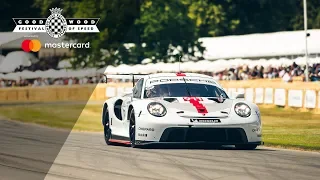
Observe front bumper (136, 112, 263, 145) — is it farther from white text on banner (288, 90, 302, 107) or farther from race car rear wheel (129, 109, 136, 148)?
white text on banner (288, 90, 302, 107)

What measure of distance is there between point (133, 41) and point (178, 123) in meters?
62.4

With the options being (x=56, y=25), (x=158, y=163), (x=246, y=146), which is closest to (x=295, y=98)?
(x=246, y=146)

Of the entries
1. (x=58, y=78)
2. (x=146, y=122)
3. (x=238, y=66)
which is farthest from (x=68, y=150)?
(x=58, y=78)

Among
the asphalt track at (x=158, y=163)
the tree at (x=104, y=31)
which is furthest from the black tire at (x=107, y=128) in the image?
the tree at (x=104, y=31)

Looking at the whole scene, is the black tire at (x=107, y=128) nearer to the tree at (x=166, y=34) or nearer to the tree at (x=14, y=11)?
the tree at (x=166, y=34)

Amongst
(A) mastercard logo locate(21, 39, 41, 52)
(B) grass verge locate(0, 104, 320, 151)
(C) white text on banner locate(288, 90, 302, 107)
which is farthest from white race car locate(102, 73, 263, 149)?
(A) mastercard logo locate(21, 39, 41, 52)

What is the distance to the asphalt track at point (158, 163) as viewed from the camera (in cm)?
1092

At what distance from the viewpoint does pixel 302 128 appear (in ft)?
80.1

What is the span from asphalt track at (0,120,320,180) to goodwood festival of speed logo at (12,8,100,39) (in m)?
56.3

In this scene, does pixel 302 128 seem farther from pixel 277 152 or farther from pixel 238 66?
pixel 238 66

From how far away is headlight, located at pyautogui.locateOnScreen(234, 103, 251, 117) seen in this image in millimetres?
14594

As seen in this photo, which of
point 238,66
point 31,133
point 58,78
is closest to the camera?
point 31,133

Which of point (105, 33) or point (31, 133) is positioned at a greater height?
point (105, 33)

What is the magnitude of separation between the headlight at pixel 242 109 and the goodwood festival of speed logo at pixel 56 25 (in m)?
57.1
